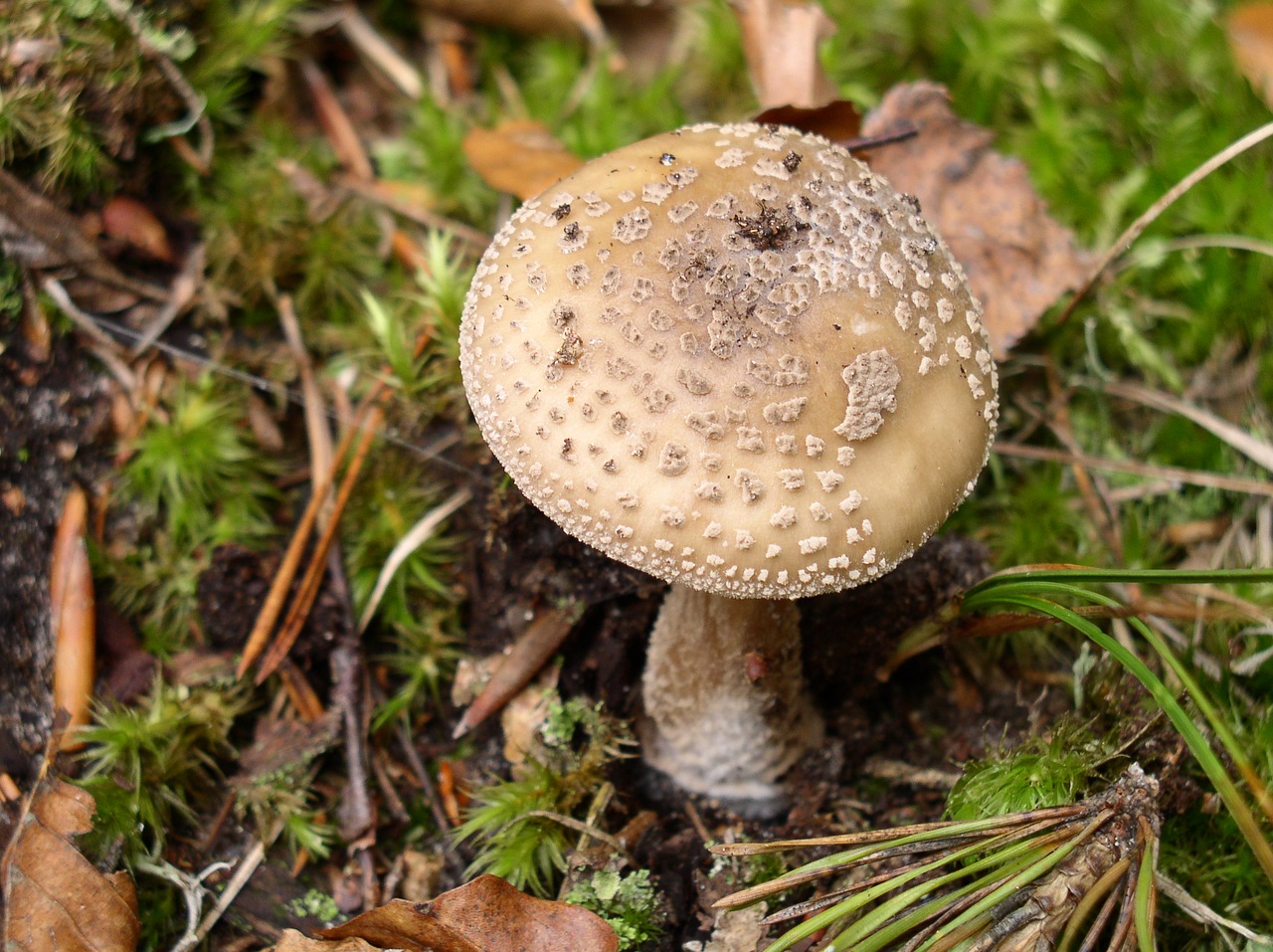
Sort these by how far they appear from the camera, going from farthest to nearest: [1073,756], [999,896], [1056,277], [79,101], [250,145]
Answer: [250,145] → [1056,277] → [79,101] → [1073,756] → [999,896]

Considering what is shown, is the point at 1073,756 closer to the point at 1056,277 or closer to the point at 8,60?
the point at 1056,277

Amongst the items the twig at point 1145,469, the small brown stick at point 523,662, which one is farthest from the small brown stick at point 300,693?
the twig at point 1145,469

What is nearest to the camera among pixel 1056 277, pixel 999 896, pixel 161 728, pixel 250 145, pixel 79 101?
pixel 999 896

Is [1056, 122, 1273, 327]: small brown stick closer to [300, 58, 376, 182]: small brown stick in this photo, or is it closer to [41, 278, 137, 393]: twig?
[300, 58, 376, 182]: small brown stick

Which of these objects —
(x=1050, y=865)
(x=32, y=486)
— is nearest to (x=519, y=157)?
(x=32, y=486)

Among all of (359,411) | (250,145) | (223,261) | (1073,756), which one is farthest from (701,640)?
(250,145)

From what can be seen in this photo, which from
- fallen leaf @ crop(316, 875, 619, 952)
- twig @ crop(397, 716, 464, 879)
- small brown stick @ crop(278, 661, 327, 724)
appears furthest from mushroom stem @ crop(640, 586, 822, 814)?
small brown stick @ crop(278, 661, 327, 724)
